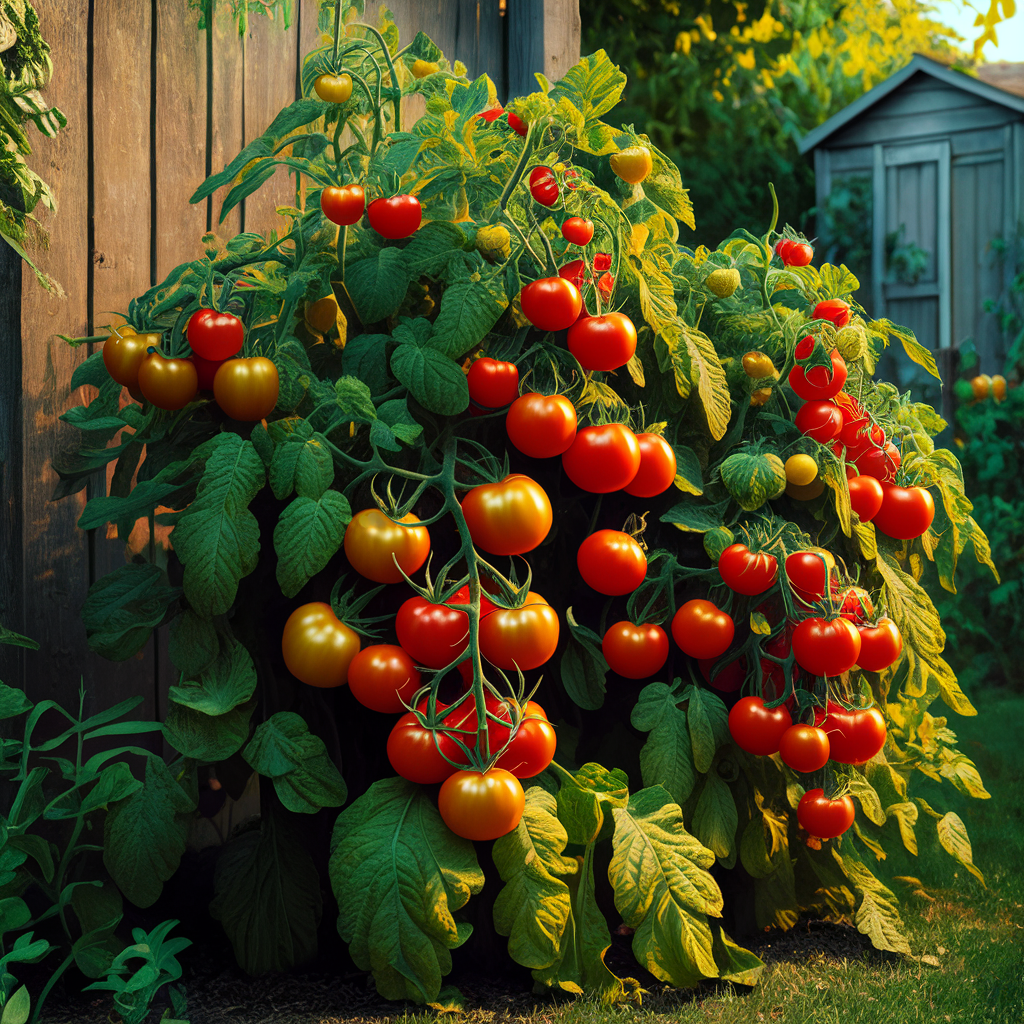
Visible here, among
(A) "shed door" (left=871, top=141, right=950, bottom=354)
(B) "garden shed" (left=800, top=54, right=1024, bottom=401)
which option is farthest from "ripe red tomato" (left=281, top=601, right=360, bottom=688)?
(A) "shed door" (left=871, top=141, right=950, bottom=354)

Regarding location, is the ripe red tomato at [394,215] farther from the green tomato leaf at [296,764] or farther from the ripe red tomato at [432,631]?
the green tomato leaf at [296,764]

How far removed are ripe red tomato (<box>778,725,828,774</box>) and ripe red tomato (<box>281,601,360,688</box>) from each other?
635 millimetres

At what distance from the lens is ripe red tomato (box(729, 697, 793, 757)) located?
1.52 m

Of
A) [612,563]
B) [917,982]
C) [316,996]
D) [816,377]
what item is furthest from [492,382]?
[917,982]

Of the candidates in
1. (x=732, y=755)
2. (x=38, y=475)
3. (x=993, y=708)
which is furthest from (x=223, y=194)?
(x=993, y=708)

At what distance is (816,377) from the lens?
166 cm

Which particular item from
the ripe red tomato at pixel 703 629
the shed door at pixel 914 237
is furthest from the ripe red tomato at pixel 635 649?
the shed door at pixel 914 237

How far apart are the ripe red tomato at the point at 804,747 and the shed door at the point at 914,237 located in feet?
16.2

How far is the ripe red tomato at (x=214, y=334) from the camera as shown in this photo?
1432 millimetres

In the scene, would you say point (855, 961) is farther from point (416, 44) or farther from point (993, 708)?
point (993, 708)

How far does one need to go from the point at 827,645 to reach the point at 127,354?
108 centimetres

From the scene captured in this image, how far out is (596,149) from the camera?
1514 mm

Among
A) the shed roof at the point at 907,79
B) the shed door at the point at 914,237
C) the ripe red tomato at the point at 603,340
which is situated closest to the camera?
the ripe red tomato at the point at 603,340

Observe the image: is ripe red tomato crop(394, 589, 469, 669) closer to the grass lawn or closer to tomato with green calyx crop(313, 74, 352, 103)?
the grass lawn
